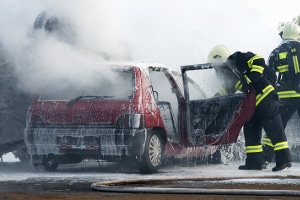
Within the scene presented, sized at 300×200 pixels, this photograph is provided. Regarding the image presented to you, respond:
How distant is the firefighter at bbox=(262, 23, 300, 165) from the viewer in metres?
12.5

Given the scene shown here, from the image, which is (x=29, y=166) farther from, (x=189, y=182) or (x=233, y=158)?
(x=189, y=182)

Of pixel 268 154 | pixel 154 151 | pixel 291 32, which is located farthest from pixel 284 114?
pixel 154 151

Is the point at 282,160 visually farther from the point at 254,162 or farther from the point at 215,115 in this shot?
the point at 215,115

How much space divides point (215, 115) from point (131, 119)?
1710 mm

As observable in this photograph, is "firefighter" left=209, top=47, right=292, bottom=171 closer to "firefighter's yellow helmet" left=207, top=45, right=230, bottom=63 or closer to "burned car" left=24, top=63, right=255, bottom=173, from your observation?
"burned car" left=24, top=63, right=255, bottom=173

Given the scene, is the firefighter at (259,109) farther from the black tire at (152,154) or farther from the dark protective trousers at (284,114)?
the black tire at (152,154)

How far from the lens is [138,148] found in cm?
1105

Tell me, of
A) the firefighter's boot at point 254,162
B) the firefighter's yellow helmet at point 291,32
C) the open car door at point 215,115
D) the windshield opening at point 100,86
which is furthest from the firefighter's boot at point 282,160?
the windshield opening at point 100,86

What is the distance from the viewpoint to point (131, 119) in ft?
36.2

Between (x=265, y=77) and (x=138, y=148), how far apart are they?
90.4 inches

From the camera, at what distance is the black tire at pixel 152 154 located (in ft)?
36.6

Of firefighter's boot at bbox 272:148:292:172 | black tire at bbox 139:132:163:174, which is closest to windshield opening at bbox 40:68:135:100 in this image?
black tire at bbox 139:132:163:174

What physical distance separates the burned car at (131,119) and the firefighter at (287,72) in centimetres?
97

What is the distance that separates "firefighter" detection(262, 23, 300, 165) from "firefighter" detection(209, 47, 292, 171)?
52cm
